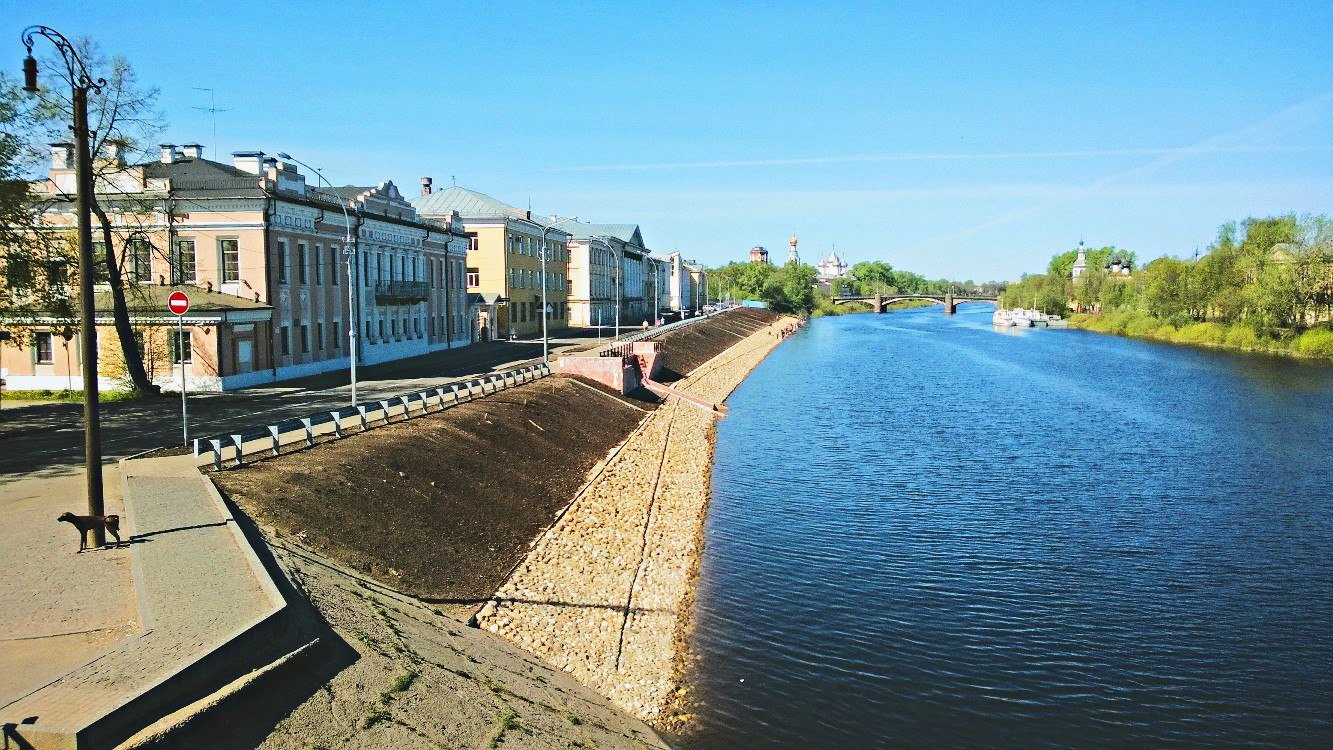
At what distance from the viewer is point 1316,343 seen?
264 feet

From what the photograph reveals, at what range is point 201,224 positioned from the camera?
4147cm

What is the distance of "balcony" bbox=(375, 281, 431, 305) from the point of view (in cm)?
5338

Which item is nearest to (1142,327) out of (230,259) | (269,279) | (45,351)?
(269,279)

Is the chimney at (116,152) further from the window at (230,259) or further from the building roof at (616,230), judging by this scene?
the building roof at (616,230)

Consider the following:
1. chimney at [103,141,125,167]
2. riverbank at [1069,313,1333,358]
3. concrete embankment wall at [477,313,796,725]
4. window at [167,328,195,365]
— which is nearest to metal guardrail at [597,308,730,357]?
concrete embankment wall at [477,313,796,725]

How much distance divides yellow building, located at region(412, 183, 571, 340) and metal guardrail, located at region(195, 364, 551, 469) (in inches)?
1429

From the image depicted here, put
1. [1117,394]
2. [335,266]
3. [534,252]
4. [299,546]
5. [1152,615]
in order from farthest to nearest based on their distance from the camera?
[534,252], [1117,394], [335,266], [1152,615], [299,546]

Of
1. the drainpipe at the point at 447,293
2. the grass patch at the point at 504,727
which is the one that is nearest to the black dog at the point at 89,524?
the grass patch at the point at 504,727

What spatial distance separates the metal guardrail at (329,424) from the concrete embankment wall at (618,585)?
599cm

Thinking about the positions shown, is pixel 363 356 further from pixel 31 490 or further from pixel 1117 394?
pixel 1117 394

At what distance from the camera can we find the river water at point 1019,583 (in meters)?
15.5

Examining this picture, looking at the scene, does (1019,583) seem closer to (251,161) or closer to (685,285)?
(251,161)

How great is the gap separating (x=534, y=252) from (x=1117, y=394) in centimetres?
4674

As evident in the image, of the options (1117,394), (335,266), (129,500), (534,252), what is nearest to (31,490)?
(129,500)
